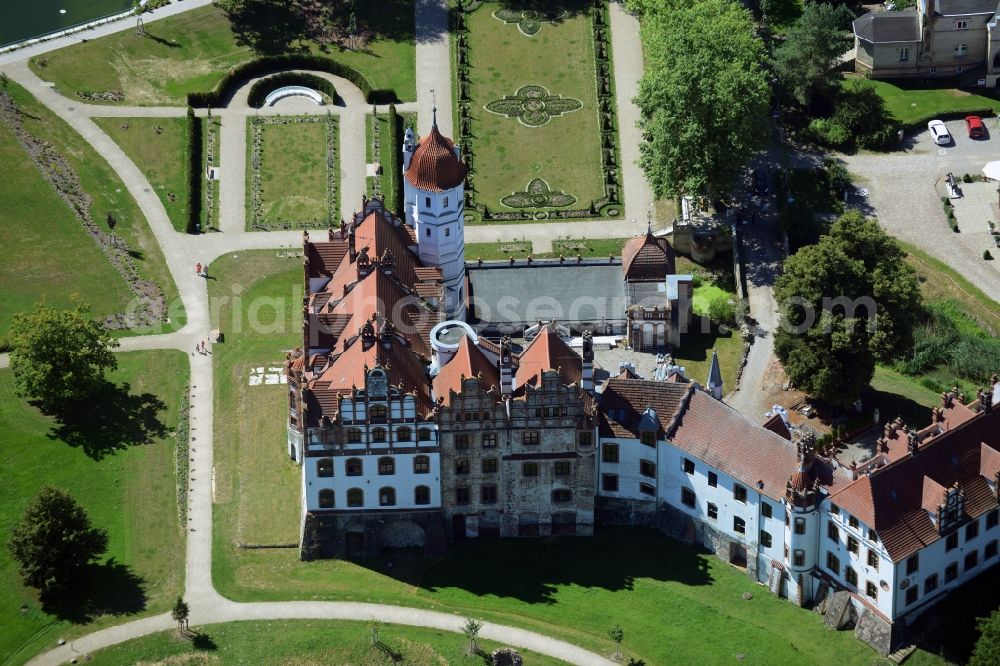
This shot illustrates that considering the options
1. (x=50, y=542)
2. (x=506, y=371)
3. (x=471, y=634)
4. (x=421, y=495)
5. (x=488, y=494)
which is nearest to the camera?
(x=471, y=634)

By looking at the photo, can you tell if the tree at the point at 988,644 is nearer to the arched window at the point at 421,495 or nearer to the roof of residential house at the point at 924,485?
the roof of residential house at the point at 924,485

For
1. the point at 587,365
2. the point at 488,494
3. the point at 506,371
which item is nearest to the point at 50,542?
the point at 488,494

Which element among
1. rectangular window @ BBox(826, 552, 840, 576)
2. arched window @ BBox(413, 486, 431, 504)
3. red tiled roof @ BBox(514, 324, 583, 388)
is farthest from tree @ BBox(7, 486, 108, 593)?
rectangular window @ BBox(826, 552, 840, 576)

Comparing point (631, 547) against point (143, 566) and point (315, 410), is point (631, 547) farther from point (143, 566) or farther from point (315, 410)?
point (143, 566)

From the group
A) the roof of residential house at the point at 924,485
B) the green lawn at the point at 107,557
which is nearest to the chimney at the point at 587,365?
the roof of residential house at the point at 924,485

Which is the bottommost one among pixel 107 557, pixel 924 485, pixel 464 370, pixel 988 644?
pixel 988 644

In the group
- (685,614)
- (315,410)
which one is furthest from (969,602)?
(315,410)

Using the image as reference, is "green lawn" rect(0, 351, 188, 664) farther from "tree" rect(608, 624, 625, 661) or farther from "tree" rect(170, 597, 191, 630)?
"tree" rect(608, 624, 625, 661)

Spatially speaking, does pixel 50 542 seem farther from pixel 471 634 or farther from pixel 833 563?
pixel 833 563
